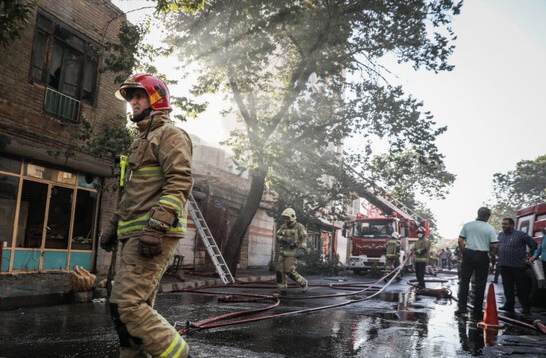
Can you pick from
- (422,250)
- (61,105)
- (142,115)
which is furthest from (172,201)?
(422,250)

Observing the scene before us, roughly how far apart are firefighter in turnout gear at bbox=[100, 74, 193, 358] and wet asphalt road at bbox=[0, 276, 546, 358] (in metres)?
1.33

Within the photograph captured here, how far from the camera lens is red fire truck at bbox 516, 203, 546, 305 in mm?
8961

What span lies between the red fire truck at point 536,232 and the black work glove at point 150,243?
8.73 meters

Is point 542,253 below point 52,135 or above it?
below

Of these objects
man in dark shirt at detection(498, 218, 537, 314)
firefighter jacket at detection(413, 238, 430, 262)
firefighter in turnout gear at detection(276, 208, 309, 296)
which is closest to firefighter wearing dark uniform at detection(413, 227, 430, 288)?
firefighter jacket at detection(413, 238, 430, 262)

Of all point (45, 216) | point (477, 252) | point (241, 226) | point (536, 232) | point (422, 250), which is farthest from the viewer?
point (241, 226)

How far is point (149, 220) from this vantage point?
9.00ft

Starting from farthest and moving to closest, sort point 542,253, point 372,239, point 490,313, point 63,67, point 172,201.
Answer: point 372,239 < point 63,67 < point 542,253 < point 490,313 < point 172,201

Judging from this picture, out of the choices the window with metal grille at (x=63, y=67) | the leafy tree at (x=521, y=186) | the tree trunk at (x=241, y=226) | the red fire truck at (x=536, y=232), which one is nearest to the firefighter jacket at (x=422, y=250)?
the red fire truck at (x=536, y=232)

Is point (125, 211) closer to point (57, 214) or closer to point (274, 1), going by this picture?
point (57, 214)

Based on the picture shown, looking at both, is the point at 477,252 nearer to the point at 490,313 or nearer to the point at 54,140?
the point at 490,313

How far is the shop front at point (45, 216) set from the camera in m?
10.1

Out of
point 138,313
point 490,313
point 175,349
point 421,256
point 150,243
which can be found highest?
point 150,243

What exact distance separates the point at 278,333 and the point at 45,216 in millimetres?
8213
